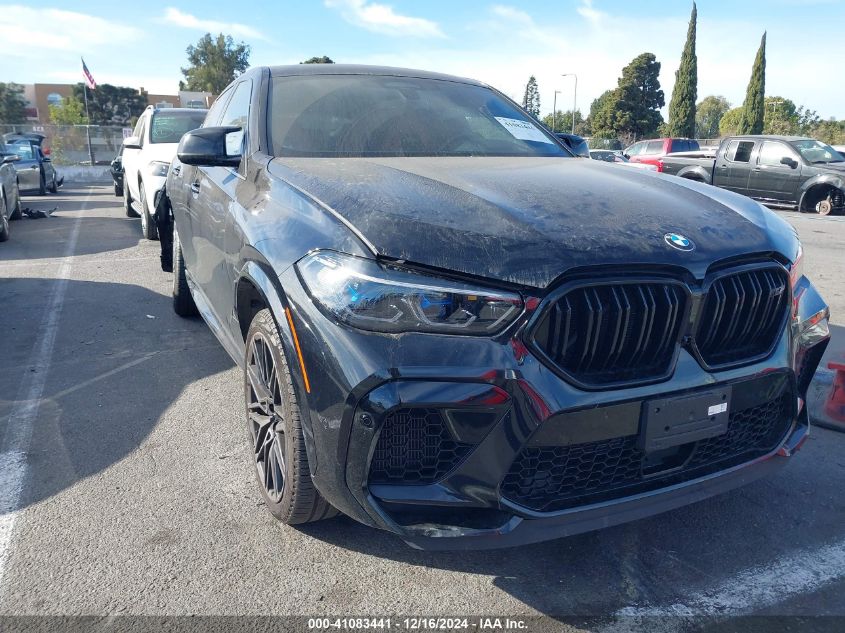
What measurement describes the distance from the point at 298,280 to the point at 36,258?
24.5 feet

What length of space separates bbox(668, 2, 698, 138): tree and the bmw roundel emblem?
183 ft

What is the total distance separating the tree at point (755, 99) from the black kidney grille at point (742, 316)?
53161 mm

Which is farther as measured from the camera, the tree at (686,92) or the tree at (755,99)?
the tree at (686,92)

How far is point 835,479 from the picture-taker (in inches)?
123

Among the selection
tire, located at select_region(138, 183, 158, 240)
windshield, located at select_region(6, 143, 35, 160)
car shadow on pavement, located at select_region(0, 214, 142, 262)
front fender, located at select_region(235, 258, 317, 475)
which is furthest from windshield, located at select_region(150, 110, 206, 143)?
windshield, located at select_region(6, 143, 35, 160)

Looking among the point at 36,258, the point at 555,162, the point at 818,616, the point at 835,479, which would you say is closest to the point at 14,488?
the point at 555,162

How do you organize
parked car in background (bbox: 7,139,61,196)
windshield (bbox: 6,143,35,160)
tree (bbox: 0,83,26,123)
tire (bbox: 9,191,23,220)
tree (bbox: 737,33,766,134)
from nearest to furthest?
1. tire (bbox: 9,191,23,220)
2. parked car in background (bbox: 7,139,61,196)
3. windshield (bbox: 6,143,35,160)
4. tree (bbox: 737,33,766,134)
5. tree (bbox: 0,83,26,123)

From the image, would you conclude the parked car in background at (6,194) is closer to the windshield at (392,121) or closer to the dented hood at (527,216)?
the windshield at (392,121)

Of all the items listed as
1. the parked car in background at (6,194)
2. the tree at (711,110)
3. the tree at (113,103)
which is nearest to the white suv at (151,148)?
the parked car in background at (6,194)

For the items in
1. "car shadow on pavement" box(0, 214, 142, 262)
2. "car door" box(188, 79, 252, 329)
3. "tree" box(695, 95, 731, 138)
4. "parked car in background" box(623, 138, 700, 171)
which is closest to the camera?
"car door" box(188, 79, 252, 329)

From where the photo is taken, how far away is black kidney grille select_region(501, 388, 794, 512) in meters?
2.02

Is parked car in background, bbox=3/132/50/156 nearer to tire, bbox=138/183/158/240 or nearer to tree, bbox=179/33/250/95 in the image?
tire, bbox=138/183/158/240

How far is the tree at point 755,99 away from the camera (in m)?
48.8

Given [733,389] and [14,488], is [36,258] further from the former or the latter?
[733,389]
